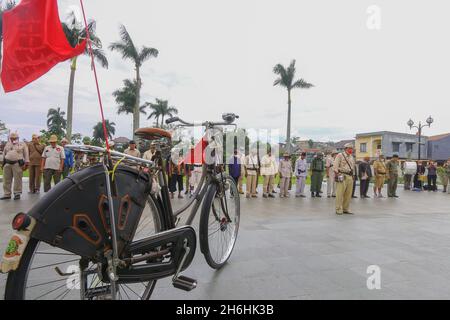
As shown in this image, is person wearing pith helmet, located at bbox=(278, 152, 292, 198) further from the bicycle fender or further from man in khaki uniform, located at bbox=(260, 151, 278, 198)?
the bicycle fender

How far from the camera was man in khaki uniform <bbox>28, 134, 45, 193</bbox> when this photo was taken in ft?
31.2

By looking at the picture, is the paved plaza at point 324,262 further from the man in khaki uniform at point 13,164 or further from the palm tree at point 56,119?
the palm tree at point 56,119

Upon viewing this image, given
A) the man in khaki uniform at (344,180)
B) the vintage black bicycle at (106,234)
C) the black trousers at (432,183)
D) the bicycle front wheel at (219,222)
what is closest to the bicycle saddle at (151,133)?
the vintage black bicycle at (106,234)

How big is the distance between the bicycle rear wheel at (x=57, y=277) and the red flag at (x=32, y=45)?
1085mm

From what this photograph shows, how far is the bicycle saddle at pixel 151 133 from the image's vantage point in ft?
7.89

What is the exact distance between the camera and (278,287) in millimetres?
2846

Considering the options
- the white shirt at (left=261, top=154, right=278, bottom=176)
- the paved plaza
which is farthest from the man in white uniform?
the paved plaza

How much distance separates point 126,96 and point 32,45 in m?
33.1

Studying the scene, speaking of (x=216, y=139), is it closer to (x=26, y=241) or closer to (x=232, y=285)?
(x=232, y=285)

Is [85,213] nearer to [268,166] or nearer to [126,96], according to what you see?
[268,166]

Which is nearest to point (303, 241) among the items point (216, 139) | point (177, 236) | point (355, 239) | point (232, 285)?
point (355, 239)

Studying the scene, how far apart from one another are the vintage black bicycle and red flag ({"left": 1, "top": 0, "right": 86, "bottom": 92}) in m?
0.61

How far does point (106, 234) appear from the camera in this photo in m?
1.83
